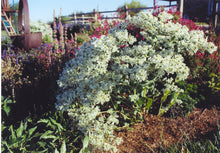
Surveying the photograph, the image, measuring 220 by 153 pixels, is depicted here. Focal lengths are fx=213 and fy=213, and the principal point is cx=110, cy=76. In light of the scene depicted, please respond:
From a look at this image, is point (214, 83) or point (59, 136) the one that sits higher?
point (214, 83)

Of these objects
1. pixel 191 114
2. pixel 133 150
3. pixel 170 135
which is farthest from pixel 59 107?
pixel 191 114

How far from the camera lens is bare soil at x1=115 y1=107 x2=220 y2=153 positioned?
283 centimetres

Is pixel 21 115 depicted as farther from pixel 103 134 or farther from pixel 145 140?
pixel 145 140

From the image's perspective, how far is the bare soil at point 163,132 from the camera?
2.83 metres

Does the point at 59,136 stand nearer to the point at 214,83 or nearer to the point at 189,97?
the point at 189,97

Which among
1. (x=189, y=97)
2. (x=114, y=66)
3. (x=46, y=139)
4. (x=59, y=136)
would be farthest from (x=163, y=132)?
(x=46, y=139)

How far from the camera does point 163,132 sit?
3.11 meters

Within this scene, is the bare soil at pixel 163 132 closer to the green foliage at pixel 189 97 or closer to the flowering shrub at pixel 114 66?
the green foliage at pixel 189 97

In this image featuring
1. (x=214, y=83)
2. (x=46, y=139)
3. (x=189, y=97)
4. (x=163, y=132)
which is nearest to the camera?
(x=46, y=139)

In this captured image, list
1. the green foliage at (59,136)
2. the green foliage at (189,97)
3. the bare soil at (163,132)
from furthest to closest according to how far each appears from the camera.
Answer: the green foliage at (189,97)
the bare soil at (163,132)
the green foliage at (59,136)

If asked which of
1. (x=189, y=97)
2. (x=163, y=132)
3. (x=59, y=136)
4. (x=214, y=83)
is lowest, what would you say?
(x=163, y=132)

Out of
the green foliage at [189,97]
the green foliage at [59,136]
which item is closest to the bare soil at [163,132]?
the green foliage at [189,97]

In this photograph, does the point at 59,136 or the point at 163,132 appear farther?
the point at 163,132

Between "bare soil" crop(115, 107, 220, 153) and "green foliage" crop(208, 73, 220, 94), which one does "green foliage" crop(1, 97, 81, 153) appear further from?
"green foliage" crop(208, 73, 220, 94)
